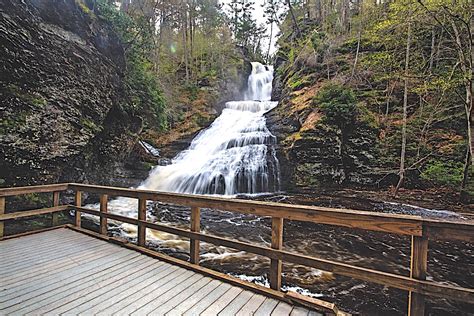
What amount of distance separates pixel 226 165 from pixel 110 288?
10.2 meters

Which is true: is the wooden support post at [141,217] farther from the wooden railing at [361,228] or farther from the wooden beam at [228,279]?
the wooden railing at [361,228]

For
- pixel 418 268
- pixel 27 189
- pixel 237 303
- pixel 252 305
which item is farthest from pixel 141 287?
pixel 27 189

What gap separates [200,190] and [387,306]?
870cm

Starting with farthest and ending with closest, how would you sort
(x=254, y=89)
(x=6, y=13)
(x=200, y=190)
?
(x=254, y=89) < (x=200, y=190) < (x=6, y=13)

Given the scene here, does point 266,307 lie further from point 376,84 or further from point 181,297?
point 376,84

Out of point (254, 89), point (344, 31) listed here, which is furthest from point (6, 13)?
point (254, 89)

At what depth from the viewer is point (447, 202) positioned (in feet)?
28.8

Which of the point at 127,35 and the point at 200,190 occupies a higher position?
the point at 127,35

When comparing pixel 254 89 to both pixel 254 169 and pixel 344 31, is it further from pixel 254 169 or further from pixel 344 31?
pixel 254 169

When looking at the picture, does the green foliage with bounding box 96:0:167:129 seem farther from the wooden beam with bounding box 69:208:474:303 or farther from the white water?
the wooden beam with bounding box 69:208:474:303

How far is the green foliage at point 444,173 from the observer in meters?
9.34

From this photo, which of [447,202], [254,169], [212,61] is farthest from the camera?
[212,61]

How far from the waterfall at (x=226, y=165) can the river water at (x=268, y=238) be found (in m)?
0.05

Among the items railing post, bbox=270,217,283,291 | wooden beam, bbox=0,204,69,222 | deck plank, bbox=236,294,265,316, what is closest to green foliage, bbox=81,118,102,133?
wooden beam, bbox=0,204,69,222
